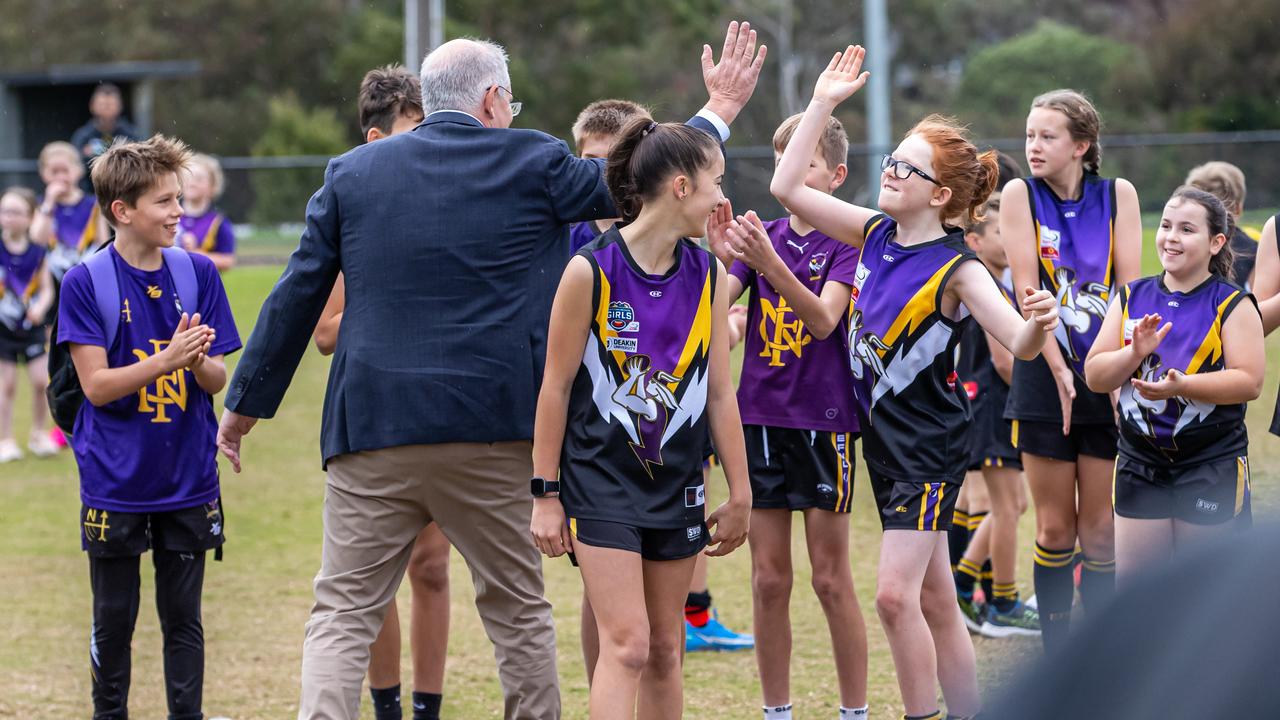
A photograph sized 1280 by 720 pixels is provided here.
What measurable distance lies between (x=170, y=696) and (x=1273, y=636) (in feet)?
13.6

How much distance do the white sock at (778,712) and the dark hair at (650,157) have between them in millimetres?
1811

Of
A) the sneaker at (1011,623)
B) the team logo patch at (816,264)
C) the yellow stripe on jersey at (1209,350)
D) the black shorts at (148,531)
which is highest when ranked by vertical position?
the team logo patch at (816,264)

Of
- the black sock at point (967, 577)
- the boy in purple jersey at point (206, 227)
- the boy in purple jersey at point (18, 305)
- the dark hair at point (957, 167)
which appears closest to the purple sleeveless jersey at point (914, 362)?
the dark hair at point (957, 167)

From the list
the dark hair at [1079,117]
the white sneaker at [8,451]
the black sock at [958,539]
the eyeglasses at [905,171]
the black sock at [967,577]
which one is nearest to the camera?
the eyeglasses at [905,171]

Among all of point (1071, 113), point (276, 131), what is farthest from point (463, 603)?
point (276, 131)

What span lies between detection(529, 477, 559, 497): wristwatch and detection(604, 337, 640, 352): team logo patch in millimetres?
395

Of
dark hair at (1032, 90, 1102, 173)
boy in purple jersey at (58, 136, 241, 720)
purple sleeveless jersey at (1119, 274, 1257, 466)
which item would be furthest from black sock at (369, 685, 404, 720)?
dark hair at (1032, 90, 1102, 173)

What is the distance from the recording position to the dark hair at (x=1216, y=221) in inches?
184

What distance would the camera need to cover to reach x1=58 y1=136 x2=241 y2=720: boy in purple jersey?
450 centimetres

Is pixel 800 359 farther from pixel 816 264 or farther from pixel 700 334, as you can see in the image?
pixel 700 334

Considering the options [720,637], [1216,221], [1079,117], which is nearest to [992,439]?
[720,637]

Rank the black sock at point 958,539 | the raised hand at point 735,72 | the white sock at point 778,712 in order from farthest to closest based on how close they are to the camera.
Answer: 1. the black sock at point 958,539
2. the white sock at point 778,712
3. the raised hand at point 735,72

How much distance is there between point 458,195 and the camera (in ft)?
A: 12.8

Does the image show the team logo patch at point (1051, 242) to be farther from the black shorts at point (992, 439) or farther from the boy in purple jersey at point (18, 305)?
the boy in purple jersey at point (18, 305)
